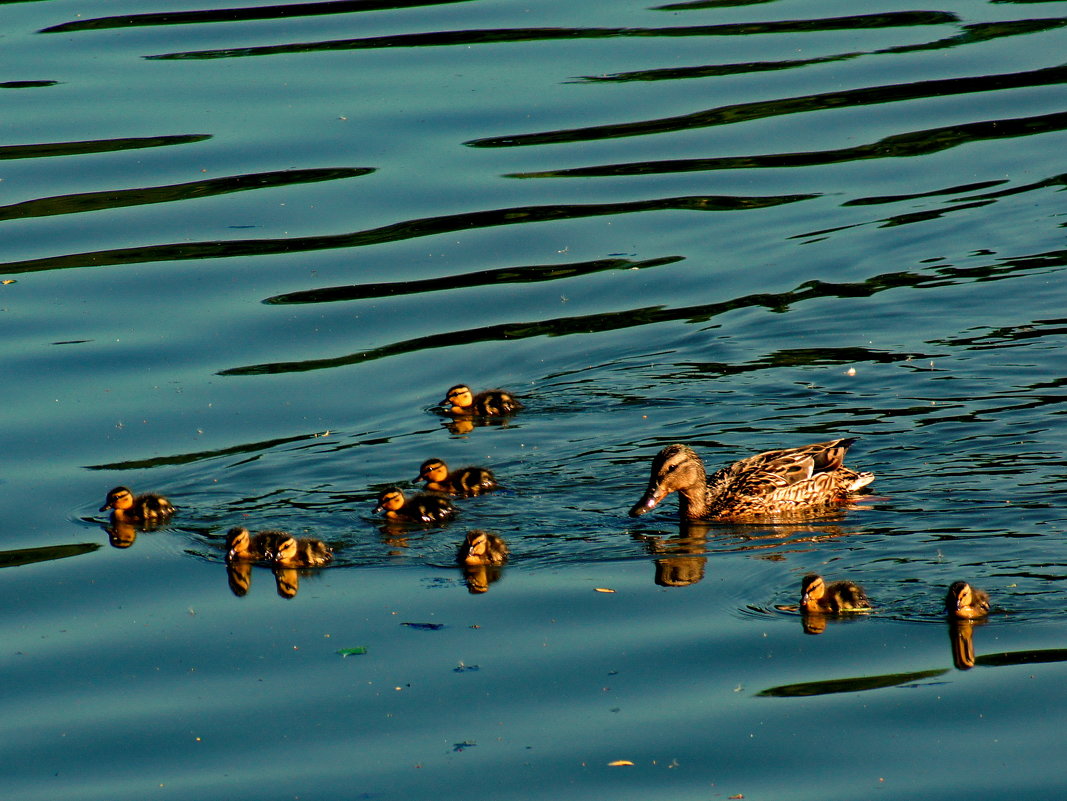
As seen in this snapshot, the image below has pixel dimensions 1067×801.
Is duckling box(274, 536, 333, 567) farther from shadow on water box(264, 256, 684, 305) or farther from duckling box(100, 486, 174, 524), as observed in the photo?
shadow on water box(264, 256, 684, 305)

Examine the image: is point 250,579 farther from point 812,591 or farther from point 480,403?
point 812,591

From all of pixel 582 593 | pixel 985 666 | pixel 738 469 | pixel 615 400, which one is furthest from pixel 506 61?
pixel 985 666

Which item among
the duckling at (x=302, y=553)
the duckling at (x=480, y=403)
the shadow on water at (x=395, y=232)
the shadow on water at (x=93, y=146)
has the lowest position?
the duckling at (x=302, y=553)

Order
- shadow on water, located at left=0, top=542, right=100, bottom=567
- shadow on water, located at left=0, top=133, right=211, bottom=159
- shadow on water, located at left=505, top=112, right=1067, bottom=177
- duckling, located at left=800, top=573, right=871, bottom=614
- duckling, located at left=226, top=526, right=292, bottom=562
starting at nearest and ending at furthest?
duckling, located at left=800, top=573, right=871, bottom=614 < duckling, located at left=226, top=526, right=292, bottom=562 < shadow on water, located at left=0, top=542, right=100, bottom=567 < shadow on water, located at left=505, top=112, right=1067, bottom=177 < shadow on water, located at left=0, top=133, right=211, bottom=159

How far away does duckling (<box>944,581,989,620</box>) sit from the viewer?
830cm

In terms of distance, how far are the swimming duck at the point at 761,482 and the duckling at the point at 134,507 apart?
2858 millimetres

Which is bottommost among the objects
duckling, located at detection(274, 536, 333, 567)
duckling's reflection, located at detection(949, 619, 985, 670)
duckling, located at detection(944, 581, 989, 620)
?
duckling's reflection, located at detection(949, 619, 985, 670)

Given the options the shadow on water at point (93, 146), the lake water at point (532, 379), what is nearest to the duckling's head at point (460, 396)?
the lake water at point (532, 379)

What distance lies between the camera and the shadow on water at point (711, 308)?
1334cm

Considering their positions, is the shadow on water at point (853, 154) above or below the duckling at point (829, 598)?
above

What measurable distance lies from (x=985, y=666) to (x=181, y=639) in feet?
12.9

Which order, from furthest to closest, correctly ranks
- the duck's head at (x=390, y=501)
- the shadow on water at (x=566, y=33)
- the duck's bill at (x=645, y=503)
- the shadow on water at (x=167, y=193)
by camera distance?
1. the shadow on water at (x=566, y=33)
2. the shadow on water at (x=167, y=193)
3. the duck's bill at (x=645, y=503)
4. the duck's head at (x=390, y=501)

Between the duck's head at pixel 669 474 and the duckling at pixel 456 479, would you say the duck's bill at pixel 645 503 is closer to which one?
the duck's head at pixel 669 474

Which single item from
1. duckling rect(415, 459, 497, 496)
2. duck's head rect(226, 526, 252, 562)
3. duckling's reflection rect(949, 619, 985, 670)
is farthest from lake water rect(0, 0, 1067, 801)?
duck's head rect(226, 526, 252, 562)
